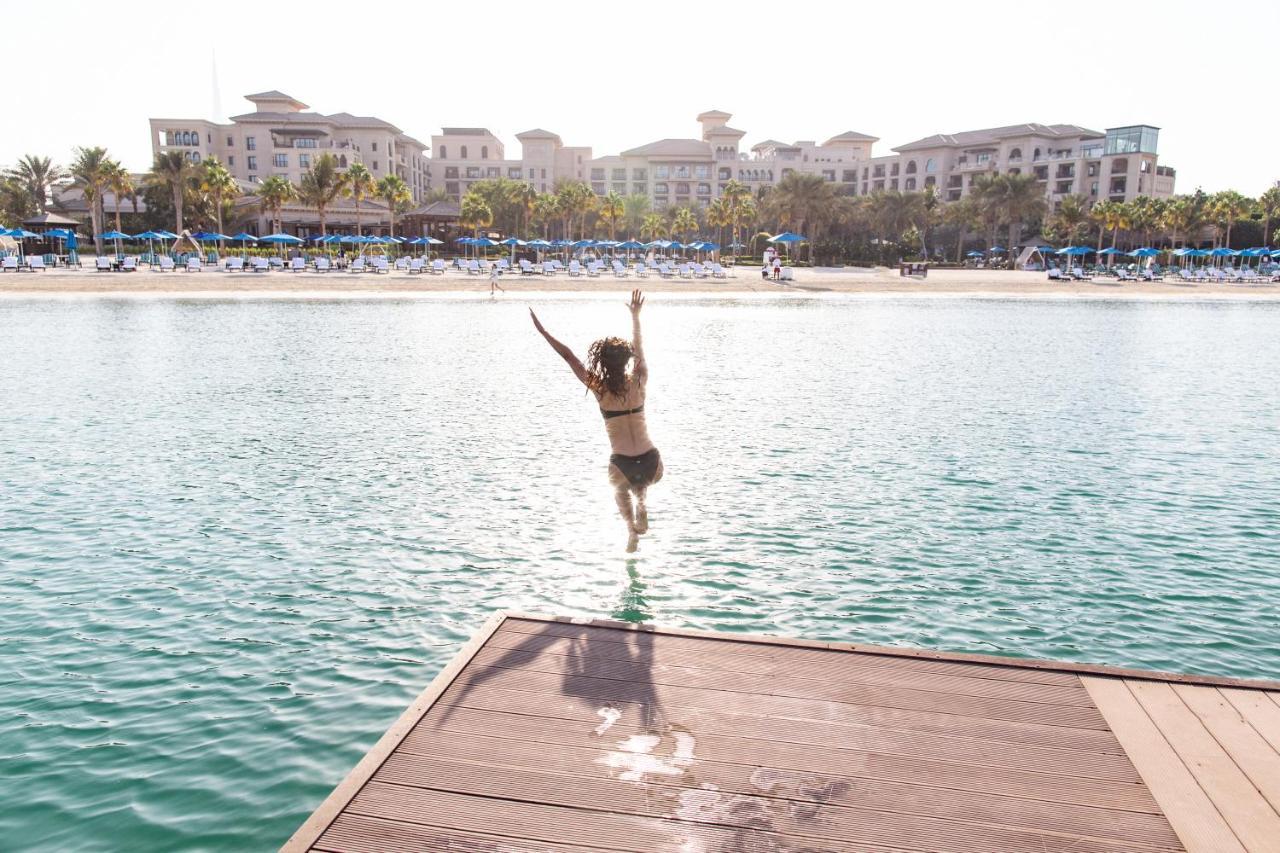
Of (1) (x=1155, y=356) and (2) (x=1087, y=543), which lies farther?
(1) (x=1155, y=356)

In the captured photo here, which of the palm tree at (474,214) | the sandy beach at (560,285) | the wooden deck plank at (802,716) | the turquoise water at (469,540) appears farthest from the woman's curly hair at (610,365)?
the palm tree at (474,214)

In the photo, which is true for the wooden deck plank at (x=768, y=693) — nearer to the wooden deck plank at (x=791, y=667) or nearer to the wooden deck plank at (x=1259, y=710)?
the wooden deck plank at (x=791, y=667)

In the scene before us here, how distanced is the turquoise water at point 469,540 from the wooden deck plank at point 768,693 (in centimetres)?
117

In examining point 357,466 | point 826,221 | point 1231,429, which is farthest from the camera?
point 826,221

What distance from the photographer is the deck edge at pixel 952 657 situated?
459 cm

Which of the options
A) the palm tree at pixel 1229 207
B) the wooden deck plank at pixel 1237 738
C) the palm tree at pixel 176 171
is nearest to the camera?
the wooden deck plank at pixel 1237 738

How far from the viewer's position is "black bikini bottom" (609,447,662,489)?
6617 mm

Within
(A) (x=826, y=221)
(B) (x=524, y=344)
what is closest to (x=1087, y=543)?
(B) (x=524, y=344)

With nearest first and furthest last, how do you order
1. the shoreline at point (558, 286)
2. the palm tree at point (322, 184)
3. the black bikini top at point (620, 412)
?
the black bikini top at point (620, 412), the shoreline at point (558, 286), the palm tree at point (322, 184)

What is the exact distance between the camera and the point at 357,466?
35.8 ft

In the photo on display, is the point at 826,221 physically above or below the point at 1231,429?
above

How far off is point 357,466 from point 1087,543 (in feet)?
26.5

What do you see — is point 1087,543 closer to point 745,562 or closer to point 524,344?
point 745,562

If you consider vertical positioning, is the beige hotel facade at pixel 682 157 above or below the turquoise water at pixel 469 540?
above
